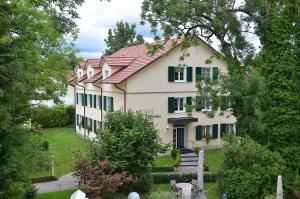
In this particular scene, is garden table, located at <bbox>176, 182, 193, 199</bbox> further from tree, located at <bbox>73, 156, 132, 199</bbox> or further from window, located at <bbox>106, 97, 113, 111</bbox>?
window, located at <bbox>106, 97, 113, 111</bbox>

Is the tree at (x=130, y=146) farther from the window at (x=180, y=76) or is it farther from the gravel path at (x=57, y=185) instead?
the window at (x=180, y=76)

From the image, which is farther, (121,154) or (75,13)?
(121,154)

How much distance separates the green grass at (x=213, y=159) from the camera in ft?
92.9

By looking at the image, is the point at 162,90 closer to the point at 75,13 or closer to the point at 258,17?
the point at 258,17

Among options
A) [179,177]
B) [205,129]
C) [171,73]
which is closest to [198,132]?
[205,129]

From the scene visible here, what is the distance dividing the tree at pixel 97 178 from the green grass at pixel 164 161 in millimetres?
10739

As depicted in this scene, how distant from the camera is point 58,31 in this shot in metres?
16.4

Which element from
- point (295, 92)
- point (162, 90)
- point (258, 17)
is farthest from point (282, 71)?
point (162, 90)

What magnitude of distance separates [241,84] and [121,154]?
24.5 ft

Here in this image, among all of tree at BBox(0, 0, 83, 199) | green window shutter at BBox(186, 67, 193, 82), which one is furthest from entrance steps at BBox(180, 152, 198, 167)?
tree at BBox(0, 0, 83, 199)

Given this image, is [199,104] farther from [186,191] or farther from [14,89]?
[14,89]

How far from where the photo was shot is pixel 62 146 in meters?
37.5

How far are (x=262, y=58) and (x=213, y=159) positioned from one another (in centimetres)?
1315

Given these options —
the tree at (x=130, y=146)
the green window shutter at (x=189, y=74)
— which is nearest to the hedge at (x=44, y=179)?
the tree at (x=130, y=146)
